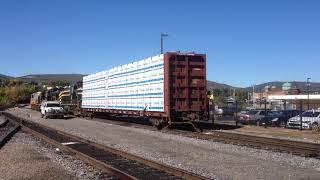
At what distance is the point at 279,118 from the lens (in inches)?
1446

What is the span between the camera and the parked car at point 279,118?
35.8 metres

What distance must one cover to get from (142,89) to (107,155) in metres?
13.4

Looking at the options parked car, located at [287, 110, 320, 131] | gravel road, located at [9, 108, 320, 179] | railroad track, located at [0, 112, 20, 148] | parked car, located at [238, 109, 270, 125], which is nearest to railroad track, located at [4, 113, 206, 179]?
gravel road, located at [9, 108, 320, 179]

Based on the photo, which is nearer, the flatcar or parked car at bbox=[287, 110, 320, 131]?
the flatcar

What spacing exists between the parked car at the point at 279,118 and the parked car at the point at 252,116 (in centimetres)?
65

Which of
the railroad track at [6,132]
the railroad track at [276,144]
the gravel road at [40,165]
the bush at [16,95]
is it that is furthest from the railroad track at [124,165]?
the bush at [16,95]

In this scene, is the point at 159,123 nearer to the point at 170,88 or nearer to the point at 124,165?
the point at 170,88

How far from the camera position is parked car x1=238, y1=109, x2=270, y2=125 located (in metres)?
38.6

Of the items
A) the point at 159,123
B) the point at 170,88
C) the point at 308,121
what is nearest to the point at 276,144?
the point at 170,88

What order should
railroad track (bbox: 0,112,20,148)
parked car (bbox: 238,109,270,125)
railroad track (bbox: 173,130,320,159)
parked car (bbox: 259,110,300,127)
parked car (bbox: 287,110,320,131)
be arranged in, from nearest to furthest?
1. railroad track (bbox: 173,130,320,159)
2. railroad track (bbox: 0,112,20,148)
3. parked car (bbox: 287,110,320,131)
4. parked car (bbox: 259,110,300,127)
5. parked car (bbox: 238,109,270,125)

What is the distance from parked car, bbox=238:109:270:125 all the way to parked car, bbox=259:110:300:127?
0.65 m

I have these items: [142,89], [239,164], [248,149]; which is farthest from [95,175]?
[142,89]

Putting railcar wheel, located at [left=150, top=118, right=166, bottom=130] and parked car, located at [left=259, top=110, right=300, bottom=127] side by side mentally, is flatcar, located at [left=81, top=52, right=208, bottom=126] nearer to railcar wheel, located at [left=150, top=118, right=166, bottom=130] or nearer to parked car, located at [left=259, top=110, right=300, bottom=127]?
railcar wheel, located at [left=150, top=118, right=166, bottom=130]

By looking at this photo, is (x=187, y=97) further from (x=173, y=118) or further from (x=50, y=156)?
(x=50, y=156)
